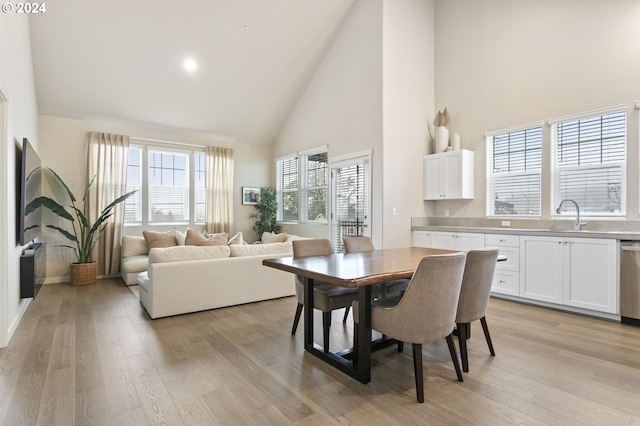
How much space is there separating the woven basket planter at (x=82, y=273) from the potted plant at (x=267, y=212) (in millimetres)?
3282

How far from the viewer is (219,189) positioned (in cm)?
742

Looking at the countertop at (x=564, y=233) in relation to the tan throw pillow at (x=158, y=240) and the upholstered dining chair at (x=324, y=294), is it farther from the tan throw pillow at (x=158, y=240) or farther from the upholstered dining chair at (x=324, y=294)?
the tan throw pillow at (x=158, y=240)

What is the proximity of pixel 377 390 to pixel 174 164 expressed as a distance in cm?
629

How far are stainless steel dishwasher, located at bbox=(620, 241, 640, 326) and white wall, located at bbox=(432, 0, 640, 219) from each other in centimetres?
65

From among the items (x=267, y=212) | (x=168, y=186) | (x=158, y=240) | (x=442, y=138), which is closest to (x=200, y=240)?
(x=158, y=240)

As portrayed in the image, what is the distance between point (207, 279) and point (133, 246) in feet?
9.20

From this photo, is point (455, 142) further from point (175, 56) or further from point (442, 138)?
point (175, 56)

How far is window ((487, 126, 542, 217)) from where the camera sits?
476cm

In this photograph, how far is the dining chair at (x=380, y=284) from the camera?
330 cm

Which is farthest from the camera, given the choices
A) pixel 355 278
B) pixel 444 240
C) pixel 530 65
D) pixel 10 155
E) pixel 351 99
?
pixel 351 99

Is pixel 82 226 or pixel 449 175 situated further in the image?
pixel 82 226

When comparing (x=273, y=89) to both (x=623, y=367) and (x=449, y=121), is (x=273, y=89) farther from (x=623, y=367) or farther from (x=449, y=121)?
(x=623, y=367)

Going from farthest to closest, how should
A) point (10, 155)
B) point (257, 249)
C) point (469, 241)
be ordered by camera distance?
1. point (469, 241)
2. point (257, 249)
3. point (10, 155)

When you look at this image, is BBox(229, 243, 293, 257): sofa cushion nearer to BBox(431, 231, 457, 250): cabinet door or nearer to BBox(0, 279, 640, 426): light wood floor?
BBox(0, 279, 640, 426): light wood floor
